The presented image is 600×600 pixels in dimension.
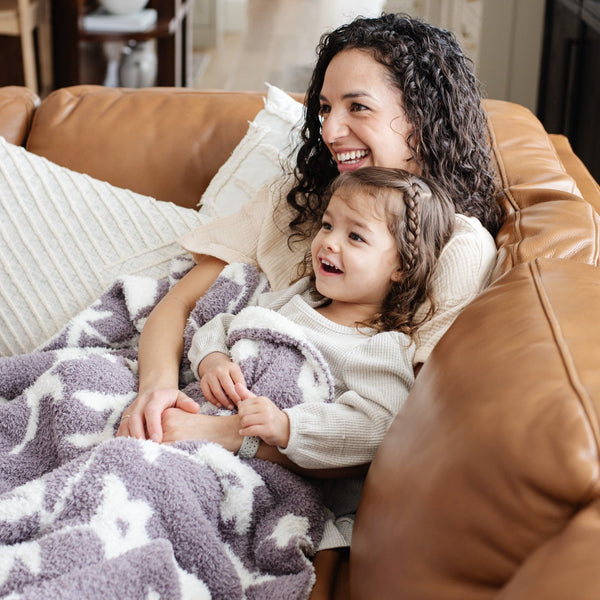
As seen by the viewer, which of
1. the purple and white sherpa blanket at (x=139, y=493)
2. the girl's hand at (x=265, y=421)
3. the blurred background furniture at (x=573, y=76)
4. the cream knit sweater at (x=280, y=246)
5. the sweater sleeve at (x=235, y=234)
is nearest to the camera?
the purple and white sherpa blanket at (x=139, y=493)

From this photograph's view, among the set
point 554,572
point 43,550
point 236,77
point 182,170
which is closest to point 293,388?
point 43,550

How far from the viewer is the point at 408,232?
Result: 1.26m

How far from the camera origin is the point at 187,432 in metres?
1.17

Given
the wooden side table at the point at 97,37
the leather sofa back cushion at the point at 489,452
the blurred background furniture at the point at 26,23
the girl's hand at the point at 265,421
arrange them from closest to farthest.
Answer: the leather sofa back cushion at the point at 489,452 → the girl's hand at the point at 265,421 → the blurred background furniture at the point at 26,23 → the wooden side table at the point at 97,37

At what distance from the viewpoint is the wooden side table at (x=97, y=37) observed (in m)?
3.66

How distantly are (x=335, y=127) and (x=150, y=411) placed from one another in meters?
0.57

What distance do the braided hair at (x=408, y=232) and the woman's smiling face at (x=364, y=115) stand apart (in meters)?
0.10

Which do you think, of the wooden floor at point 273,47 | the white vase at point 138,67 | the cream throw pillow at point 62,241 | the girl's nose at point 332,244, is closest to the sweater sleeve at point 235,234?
the cream throw pillow at point 62,241

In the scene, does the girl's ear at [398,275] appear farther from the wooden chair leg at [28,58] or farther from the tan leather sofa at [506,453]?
the wooden chair leg at [28,58]

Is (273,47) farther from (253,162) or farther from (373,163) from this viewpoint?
(373,163)

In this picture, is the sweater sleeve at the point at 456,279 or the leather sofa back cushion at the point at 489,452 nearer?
the leather sofa back cushion at the point at 489,452

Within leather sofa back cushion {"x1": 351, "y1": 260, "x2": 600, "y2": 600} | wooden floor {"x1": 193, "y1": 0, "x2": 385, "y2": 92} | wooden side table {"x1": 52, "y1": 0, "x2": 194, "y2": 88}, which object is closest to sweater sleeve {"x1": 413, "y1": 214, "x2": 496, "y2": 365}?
leather sofa back cushion {"x1": 351, "y1": 260, "x2": 600, "y2": 600}

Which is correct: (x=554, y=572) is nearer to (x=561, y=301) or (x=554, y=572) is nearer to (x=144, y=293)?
(x=561, y=301)

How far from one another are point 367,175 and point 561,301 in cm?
51
